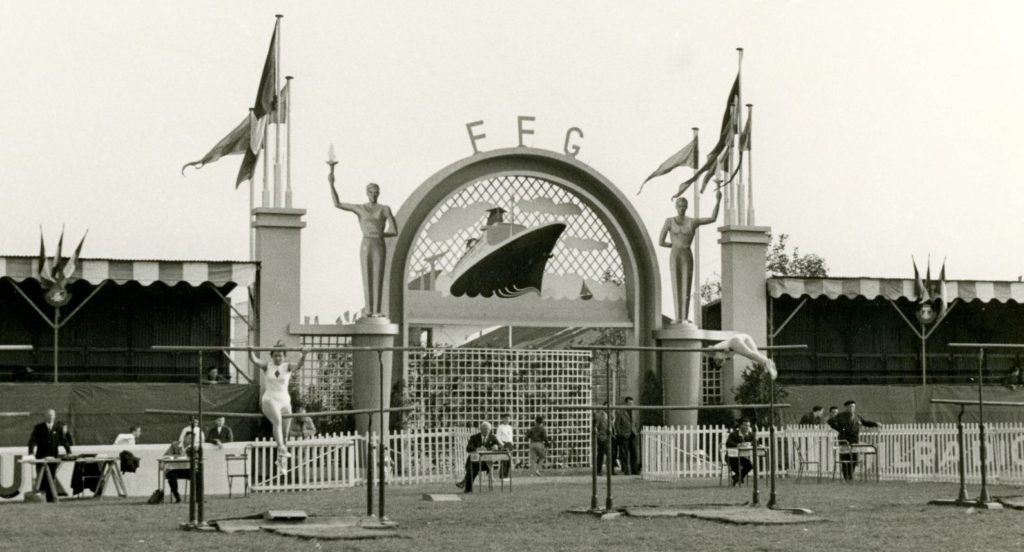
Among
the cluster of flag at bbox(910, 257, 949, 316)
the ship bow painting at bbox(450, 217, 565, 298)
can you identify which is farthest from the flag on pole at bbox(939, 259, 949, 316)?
the ship bow painting at bbox(450, 217, 565, 298)

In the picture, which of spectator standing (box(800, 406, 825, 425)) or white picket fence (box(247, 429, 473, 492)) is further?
spectator standing (box(800, 406, 825, 425))

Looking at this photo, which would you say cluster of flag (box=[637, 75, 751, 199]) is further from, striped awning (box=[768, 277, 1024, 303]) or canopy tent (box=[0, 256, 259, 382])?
canopy tent (box=[0, 256, 259, 382])

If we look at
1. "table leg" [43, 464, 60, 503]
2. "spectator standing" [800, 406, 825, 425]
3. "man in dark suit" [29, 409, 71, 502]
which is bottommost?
"table leg" [43, 464, 60, 503]

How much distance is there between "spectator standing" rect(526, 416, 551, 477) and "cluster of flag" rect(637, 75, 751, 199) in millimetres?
5788

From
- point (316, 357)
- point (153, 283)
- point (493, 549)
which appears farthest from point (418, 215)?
point (493, 549)

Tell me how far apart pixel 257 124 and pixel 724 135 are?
929cm

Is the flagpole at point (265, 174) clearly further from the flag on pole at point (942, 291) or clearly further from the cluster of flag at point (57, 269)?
the flag on pole at point (942, 291)

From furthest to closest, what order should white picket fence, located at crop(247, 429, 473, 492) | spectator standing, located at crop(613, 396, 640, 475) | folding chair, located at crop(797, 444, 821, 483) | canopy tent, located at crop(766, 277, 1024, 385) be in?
canopy tent, located at crop(766, 277, 1024, 385), spectator standing, located at crop(613, 396, 640, 475), folding chair, located at crop(797, 444, 821, 483), white picket fence, located at crop(247, 429, 473, 492)

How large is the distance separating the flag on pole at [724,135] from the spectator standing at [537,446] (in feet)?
18.6

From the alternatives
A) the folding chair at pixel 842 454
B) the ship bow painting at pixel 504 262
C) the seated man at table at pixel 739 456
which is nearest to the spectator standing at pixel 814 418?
the folding chair at pixel 842 454

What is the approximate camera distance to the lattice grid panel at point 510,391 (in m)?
27.7

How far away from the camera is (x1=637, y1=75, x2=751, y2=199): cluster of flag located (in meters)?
30.1

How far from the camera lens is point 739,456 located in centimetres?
2361

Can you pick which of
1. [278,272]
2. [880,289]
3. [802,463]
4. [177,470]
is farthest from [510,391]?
[177,470]
